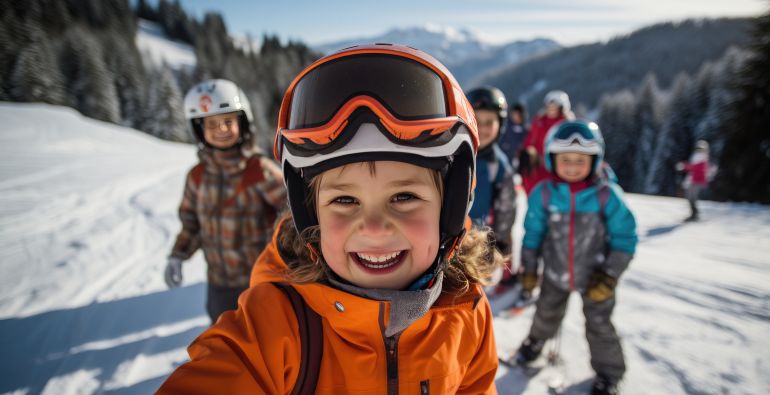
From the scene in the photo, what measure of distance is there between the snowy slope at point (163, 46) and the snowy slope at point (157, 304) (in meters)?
59.1

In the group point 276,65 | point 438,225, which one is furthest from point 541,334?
point 276,65

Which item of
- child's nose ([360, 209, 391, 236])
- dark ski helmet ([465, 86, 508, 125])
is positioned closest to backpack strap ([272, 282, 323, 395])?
child's nose ([360, 209, 391, 236])

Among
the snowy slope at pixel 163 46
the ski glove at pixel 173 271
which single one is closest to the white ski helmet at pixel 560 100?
the ski glove at pixel 173 271

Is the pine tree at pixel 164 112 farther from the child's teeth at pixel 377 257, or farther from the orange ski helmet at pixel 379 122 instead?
the child's teeth at pixel 377 257

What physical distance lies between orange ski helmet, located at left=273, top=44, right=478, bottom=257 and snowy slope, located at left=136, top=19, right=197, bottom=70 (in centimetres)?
6510

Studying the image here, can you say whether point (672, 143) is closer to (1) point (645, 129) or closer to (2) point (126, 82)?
(1) point (645, 129)

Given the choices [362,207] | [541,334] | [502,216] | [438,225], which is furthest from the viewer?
[502,216]

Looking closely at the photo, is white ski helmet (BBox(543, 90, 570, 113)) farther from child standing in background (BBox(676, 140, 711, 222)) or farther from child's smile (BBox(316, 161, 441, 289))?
child's smile (BBox(316, 161, 441, 289))

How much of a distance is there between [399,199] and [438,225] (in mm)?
232

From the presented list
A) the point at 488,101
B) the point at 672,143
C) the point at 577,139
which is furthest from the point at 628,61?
the point at 577,139

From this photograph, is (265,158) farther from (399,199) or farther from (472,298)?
(472,298)

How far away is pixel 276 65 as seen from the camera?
174ft

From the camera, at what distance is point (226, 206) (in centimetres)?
287

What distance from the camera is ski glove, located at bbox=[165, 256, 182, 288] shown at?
9.96 ft
